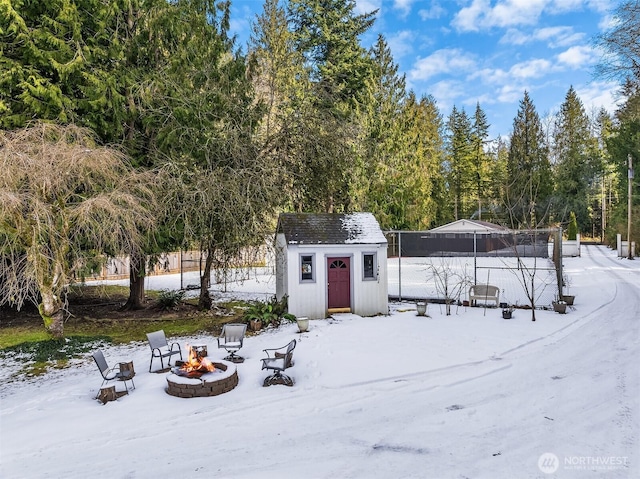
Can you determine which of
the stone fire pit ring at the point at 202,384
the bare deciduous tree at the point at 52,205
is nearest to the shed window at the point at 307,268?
the bare deciduous tree at the point at 52,205

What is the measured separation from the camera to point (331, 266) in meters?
12.9

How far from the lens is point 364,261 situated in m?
13.0

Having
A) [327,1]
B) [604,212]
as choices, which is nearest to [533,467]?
[327,1]

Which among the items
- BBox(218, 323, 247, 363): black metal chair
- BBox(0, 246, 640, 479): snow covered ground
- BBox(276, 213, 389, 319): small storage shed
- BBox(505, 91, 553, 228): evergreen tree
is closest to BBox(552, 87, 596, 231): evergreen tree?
BBox(505, 91, 553, 228): evergreen tree

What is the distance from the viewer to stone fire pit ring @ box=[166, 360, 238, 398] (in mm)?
6840

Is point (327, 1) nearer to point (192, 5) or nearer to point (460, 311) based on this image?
point (192, 5)

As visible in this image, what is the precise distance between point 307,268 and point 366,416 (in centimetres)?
706

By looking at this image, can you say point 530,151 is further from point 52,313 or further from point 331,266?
point 52,313

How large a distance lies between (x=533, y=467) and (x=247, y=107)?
44.6ft

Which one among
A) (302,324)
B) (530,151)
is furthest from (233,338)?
(530,151)

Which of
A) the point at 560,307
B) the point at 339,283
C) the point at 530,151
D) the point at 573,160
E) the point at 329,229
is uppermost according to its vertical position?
the point at 530,151

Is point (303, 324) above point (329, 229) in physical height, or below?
below

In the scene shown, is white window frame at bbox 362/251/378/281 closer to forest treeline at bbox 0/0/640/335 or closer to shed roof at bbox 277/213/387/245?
shed roof at bbox 277/213/387/245

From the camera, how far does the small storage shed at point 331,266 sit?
41.3 feet
